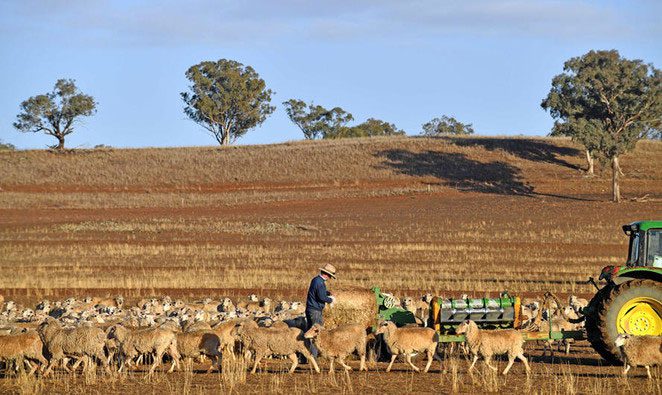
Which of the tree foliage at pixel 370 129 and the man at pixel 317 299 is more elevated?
the tree foliage at pixel 370 129

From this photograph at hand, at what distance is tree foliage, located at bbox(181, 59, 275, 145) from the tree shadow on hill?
→ 32.1 m

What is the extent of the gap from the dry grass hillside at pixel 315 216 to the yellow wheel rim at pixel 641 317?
1260 cm

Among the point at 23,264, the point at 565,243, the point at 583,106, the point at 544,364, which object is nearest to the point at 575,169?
the point at 583,106

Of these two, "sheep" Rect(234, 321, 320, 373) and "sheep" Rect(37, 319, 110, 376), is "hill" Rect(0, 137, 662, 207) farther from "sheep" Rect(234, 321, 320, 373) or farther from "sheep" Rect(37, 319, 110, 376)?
"sheep" Rect(234, 321, 320, 373)

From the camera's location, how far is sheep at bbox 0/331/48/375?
16375 mm

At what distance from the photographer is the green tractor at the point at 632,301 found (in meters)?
15.9

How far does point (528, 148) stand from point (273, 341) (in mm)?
69865

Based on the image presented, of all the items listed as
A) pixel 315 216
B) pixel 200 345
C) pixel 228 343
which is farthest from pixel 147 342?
pixel 315 216

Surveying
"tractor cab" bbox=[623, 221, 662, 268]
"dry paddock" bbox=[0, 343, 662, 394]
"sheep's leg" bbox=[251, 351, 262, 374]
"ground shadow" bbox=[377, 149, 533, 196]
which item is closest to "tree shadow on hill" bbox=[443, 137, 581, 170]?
"ground shadow" bbox=[377, 149, 533, 196]

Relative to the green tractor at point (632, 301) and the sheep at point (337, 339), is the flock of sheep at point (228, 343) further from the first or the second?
the green tractor at point (632, 301)

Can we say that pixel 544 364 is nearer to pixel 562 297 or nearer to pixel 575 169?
pixel 562 297

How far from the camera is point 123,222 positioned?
54.5m

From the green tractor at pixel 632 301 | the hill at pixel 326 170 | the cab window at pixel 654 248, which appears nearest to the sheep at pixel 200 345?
the green tractor at pixel 632 301

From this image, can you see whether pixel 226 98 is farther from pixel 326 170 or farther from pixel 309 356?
pixel 309 356
